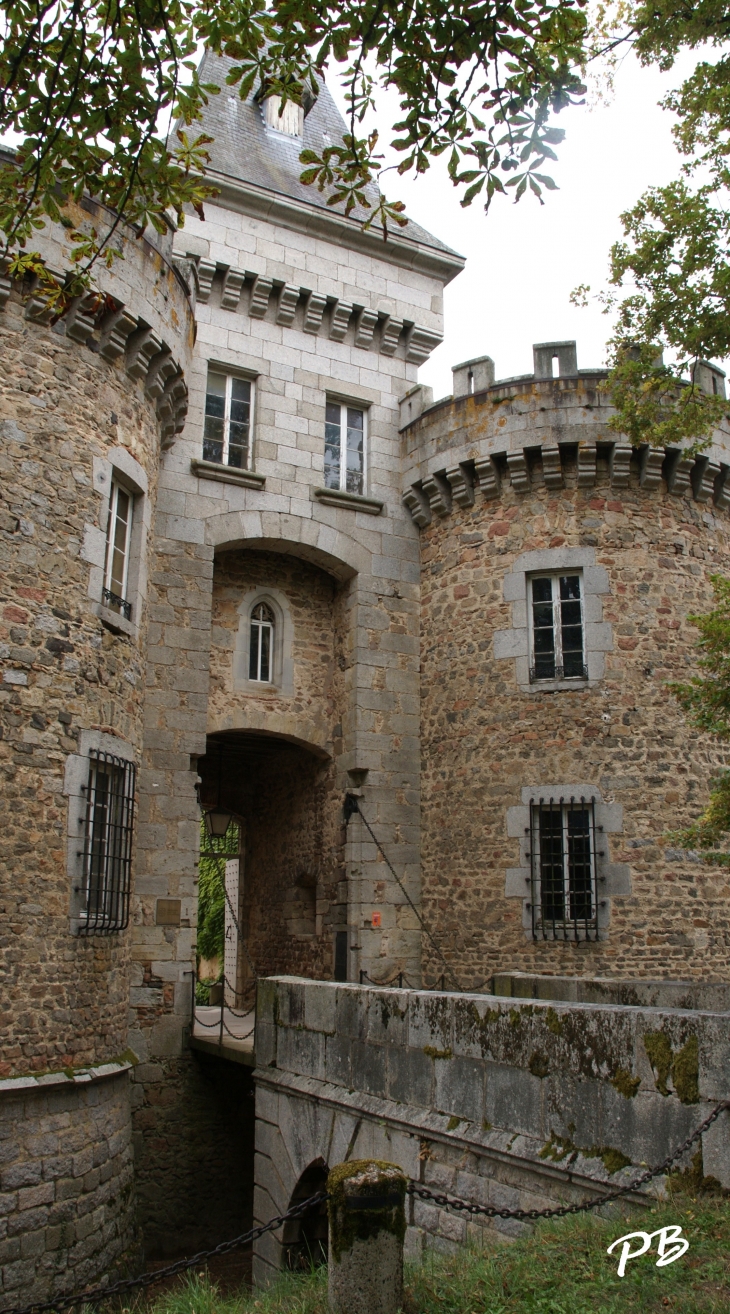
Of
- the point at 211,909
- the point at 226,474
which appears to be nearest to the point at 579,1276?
the point at 226,474

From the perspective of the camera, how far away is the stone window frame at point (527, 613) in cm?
1275

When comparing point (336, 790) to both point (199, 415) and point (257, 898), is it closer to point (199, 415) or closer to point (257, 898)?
point (257, 898)

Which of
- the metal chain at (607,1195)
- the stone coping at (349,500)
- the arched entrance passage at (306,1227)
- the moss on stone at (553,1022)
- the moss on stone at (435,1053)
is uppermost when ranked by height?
the stone coping at (349,500)

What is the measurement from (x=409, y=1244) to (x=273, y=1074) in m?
3.03

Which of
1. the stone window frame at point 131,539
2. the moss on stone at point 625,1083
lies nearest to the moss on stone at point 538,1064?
the moss on stone at point 625,1083

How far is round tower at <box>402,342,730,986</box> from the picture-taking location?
12.1m

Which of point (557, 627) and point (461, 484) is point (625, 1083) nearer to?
point (557, 627)

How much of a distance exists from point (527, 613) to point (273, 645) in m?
3.30

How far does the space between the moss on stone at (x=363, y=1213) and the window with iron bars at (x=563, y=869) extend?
784 centimetres

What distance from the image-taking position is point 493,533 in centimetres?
1364

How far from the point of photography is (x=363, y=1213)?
436 centimetres

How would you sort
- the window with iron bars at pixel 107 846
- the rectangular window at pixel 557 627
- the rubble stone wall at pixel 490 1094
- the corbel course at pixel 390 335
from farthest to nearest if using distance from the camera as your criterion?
the corbel course at pixel 390 335
the rectangular window at pixel 557 627
the window with iron bars at pixel 107 846
the rubble stone wall at pixel 490 1094

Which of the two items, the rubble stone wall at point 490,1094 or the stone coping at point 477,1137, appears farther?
the stone coping at point 477,1137

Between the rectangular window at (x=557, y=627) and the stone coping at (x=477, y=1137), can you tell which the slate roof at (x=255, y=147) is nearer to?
the rectangular window at (x=557, y=627)
